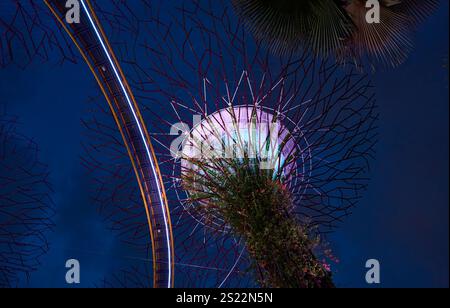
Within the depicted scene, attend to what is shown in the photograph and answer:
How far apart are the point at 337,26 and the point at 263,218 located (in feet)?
9.10

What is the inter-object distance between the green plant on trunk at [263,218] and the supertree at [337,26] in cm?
191

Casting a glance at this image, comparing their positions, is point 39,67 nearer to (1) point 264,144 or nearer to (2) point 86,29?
(2) point 86,29

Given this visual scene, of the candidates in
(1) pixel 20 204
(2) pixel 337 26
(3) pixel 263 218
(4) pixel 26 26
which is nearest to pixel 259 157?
(3) pixel 263 218

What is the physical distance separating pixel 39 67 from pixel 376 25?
A: 22.0ft

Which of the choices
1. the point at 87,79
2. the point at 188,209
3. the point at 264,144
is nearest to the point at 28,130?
the point at 87,79

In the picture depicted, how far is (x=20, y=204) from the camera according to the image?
286 inches

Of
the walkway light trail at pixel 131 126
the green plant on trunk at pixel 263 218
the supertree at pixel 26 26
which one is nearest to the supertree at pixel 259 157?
the green plant on trunk at pixel 263 218

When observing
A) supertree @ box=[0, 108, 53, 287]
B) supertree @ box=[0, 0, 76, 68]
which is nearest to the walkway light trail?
supertree @ box=[0, 0, 76, 68]

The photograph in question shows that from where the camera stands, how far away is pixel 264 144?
16.8ft

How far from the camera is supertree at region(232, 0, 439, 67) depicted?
5590mm

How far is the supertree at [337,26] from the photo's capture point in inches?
220

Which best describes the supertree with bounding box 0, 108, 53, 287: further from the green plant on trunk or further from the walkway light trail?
the green plant on trunk
